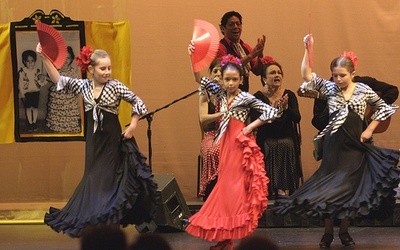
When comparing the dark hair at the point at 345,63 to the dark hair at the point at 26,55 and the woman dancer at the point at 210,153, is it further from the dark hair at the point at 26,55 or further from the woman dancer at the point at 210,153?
the dark hair at the point at 26,55

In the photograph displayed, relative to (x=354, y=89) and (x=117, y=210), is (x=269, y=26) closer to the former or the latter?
(x=354, y=89)

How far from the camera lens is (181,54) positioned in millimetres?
9516

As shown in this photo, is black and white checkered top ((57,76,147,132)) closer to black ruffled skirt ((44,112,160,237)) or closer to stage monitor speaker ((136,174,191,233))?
black ruffled skirt ((44,112,160,237))

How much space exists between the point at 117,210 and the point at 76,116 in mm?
2440

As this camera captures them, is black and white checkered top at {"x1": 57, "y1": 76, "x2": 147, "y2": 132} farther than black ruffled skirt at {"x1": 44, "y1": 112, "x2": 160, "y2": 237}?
Yes

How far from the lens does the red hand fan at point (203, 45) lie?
23.0 feet

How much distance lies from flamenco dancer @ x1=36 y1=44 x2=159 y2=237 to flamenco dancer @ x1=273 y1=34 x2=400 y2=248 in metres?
0.96

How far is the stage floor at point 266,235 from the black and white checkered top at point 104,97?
91 centimetres

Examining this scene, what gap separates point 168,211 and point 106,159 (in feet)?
3.76

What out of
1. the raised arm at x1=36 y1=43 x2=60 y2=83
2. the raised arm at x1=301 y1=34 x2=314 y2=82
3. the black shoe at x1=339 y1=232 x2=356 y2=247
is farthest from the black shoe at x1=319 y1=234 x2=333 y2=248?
the raised arm at x1=36 y1=43 x2=60 y2=83

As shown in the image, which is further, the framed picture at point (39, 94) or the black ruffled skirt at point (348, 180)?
the framed picture at point (39, 94)

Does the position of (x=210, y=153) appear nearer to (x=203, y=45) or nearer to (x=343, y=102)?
(x=203, y=45)

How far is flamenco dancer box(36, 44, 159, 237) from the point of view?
6832mm

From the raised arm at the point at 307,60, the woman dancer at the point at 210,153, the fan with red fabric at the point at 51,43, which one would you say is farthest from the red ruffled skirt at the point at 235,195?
the fan with red fabric at the point at 51,43
